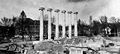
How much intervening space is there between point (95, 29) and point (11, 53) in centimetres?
5806

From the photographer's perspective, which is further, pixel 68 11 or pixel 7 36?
pixel 7 36

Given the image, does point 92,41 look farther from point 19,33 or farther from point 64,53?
point 19,33

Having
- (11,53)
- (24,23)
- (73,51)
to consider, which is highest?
(24,23)

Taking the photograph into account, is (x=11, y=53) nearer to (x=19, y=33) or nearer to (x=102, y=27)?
(x=19, y=33)

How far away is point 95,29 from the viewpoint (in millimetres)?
81500

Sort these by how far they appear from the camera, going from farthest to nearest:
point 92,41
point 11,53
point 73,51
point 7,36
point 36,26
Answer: point 36,26, point 7,36, point 92,41, point 11,53, point 73,51

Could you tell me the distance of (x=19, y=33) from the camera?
226 ft

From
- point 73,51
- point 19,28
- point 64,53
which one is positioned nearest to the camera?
point 73,51

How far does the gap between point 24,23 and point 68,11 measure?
26.0 m

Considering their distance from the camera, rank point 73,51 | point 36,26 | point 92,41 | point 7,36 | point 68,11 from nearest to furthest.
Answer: point 73,51
point 92,41
point 68,11
point 7,36
point 36,26

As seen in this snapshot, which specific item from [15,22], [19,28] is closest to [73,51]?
[19,28]

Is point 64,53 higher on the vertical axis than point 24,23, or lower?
lower

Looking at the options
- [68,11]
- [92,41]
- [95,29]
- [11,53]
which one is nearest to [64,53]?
[11,53]

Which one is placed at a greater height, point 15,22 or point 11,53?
point 15,22
